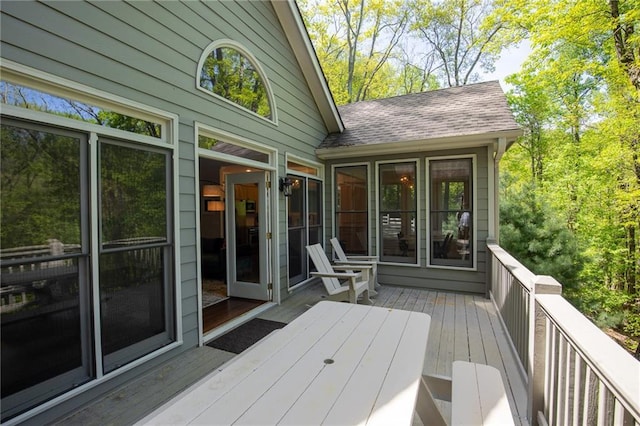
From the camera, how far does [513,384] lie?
7.99ft

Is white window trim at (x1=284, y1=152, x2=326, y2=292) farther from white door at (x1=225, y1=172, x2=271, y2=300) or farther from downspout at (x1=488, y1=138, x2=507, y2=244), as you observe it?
downspout at (x1=488, y1=138, x2=507, y2=244)

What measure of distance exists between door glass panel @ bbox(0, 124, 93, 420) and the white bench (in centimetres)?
238

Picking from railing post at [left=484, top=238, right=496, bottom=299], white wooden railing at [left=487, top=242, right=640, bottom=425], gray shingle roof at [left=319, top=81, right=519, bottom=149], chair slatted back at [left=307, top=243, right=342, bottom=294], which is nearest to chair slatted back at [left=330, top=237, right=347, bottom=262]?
chair slatted back at [left=307, top=243, right=342, bottom=294]

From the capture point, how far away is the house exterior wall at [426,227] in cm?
502

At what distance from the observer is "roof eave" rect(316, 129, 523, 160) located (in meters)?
4.52

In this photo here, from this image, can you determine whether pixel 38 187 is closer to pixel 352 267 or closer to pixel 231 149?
pixel 231 149

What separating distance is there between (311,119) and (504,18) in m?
7.55

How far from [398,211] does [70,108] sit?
4.91 metres

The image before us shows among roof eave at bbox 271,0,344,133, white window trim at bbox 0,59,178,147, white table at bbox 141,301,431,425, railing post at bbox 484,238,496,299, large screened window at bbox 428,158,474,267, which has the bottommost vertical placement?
railing post at bbox 484,238,496,299

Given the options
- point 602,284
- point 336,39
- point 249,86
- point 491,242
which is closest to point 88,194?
point 249,86

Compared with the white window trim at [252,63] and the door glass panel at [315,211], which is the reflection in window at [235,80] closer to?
the white window trim at [252,63]

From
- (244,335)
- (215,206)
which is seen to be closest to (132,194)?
(244,335)

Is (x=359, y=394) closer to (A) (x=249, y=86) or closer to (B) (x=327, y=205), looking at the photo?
(A) (x=249, y=86)

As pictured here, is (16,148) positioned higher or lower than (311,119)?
lower
